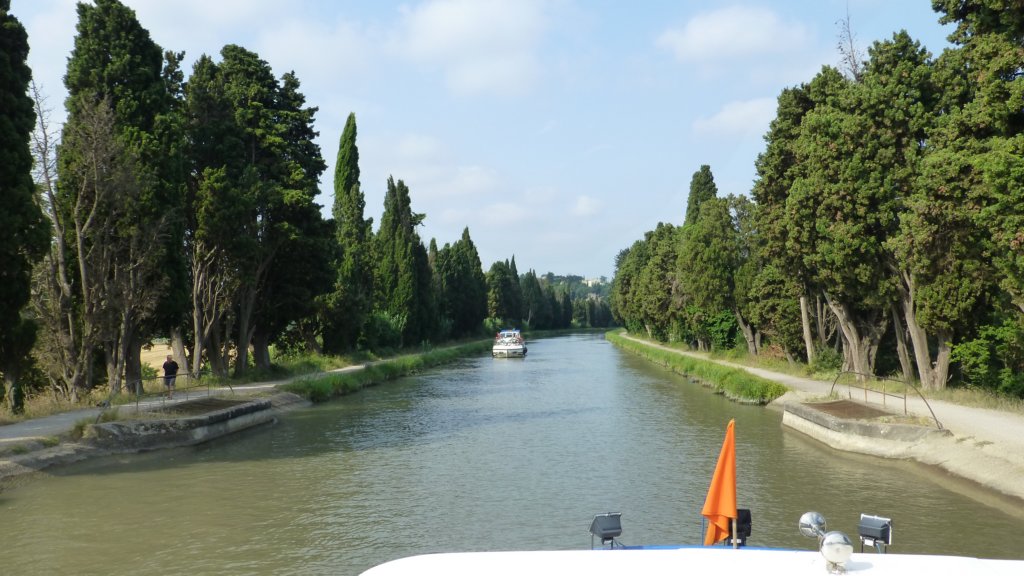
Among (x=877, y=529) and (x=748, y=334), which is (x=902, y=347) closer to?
(x=748, y=334)

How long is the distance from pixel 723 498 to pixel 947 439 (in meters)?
13.5

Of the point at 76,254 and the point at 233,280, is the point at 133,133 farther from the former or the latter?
the point at 233,280

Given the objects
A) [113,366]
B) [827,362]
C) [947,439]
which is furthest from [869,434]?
[113,366]

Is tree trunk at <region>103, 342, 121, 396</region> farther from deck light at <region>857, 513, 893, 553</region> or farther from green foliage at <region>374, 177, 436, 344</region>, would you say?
green foliage at <region>374, 177, 436, 344</region>

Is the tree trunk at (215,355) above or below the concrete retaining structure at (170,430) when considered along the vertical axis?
above

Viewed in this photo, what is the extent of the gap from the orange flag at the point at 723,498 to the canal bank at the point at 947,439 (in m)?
9.99

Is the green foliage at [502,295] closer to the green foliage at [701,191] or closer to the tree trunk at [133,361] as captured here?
the green foliage at [701,191]

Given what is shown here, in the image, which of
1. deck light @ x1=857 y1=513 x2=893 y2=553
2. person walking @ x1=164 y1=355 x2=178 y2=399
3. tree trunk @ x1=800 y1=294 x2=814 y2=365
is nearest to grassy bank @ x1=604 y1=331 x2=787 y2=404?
tree trunk @ x1=800 y1=294 x2=814 y2=365

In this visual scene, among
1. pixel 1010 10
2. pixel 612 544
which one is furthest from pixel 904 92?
pixel 612 544

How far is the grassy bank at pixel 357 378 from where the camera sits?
31.0 meters

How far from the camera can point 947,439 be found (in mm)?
16781

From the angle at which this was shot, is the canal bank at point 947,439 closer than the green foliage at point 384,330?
Yes

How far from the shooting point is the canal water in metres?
11.3

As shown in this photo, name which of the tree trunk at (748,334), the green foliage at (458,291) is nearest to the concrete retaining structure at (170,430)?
the tree trunk at (748,334)
